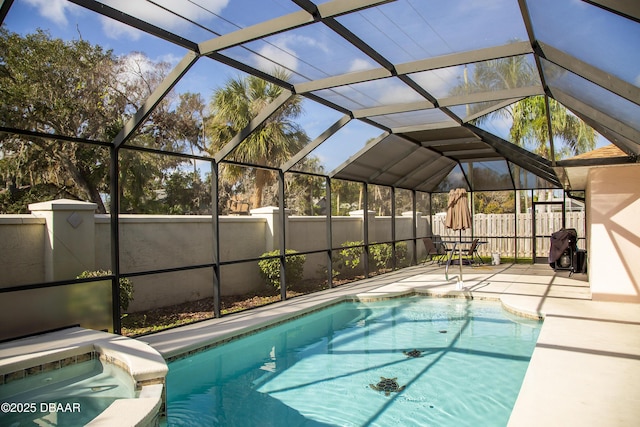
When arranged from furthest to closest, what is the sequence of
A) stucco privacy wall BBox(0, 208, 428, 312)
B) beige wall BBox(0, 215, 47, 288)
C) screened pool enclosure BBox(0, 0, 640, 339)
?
1. stucco privacy wall BBox(0, 208, 428, 312)
2. beige wall BBox(0, 215, 47, 288)
3. screened pool enclosure BBox(0, 0, 640, 339)

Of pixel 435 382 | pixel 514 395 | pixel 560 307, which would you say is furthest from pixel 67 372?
pixel 560 307

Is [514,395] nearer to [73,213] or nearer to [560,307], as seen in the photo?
[560,307]

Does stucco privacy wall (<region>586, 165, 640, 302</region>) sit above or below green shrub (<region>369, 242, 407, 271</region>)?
above

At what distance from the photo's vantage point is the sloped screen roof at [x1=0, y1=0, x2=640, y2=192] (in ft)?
11.8

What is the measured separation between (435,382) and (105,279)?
3.89 meters

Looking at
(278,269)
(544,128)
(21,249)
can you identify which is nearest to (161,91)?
(21,249)

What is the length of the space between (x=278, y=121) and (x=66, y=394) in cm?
1130

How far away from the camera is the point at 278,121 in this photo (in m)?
14.2

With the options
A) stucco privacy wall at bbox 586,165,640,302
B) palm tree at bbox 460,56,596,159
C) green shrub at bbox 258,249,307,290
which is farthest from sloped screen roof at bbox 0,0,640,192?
palm tree at bbox 460,56,596,159

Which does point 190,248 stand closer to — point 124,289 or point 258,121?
point 124,289

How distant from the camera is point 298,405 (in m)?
4.08

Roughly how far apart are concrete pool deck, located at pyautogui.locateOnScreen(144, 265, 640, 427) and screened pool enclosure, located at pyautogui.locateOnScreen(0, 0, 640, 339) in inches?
32.1

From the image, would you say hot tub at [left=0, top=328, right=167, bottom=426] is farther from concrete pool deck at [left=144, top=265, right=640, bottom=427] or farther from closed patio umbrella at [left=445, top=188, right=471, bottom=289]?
closed patio umbrella at [left=445, top=188, right=471, bottom=289]

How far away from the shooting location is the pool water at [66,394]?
11.5ft
